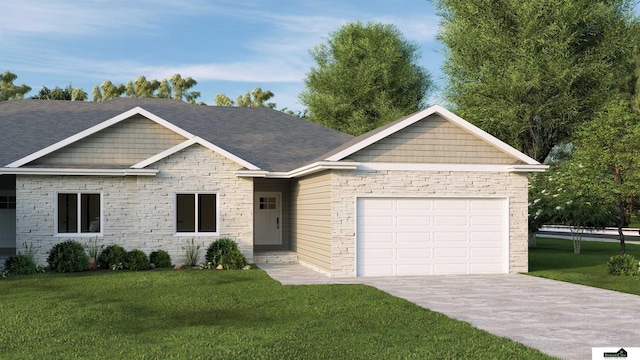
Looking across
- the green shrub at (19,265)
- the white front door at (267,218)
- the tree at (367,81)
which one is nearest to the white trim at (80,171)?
the green shrub at (19,265)

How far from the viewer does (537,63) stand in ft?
108

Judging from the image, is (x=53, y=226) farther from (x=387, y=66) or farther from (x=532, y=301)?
(x=387, y=66)

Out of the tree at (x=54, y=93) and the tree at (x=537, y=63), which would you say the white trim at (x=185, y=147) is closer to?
the tree at (x=537, y=63)

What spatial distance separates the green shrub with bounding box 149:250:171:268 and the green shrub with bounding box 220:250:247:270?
164 cm

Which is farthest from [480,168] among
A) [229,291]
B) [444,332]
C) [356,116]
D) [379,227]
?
[356,116]

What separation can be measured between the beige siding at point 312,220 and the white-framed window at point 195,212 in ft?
9.14

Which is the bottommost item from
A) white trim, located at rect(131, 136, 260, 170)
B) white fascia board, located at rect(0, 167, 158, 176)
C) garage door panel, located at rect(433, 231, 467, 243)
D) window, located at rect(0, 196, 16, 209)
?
garage door panel, located at rect(433, 231, 467, 243)

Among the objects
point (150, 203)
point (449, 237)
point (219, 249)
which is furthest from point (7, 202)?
point (449, 237)

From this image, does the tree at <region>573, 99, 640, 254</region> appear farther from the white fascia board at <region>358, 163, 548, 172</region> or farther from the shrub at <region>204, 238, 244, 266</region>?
the shrub at <region>204, 238, 244, 266</region>

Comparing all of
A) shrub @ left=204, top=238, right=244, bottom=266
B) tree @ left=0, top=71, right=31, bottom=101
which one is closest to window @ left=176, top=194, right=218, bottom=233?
shrub @ left=204, top=238, right=244, bottom=266

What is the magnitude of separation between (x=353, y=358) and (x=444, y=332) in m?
2.19

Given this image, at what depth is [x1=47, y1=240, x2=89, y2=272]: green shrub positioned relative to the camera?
19.2m

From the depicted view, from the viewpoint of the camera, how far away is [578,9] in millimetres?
33344

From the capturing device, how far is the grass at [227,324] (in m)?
8.93
